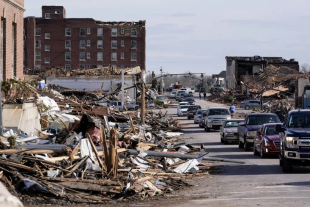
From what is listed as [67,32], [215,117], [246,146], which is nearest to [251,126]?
[246,146]

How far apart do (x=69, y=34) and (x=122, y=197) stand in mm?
108408

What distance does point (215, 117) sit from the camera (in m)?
41.8

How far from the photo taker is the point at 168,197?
494 inches

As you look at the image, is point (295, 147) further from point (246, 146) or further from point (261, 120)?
point (261, 120)

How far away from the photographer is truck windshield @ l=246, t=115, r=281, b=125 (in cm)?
2748

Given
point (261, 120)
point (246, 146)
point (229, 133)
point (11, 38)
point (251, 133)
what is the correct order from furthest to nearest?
point (229, 133) < point (11, 38) < point (261, 120) < point (246, 146) < point (251, 133)

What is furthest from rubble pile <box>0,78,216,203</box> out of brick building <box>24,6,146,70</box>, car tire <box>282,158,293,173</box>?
brick building <box>24,6,146,70</box>

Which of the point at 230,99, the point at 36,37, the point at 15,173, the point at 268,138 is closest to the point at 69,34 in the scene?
the point at 36,37

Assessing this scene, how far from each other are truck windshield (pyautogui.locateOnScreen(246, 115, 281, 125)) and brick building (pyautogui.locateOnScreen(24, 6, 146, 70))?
89.7 m

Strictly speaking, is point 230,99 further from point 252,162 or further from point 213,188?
point 213,188

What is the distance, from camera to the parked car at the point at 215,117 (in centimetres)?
4188

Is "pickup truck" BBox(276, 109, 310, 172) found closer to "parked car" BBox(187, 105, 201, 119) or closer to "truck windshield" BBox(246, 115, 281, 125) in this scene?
"truck windshield" BBox(246, 115, 281, 125)

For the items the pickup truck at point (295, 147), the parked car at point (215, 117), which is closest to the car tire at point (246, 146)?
the pickup truck at point (295, 147)

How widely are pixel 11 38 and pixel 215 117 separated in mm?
17278
